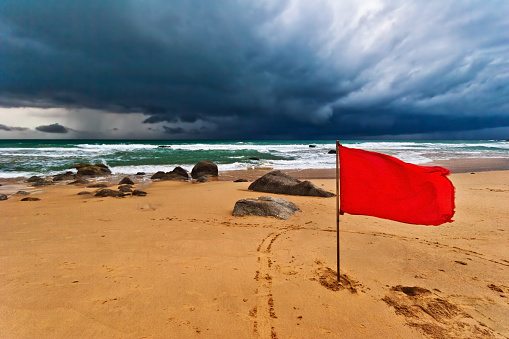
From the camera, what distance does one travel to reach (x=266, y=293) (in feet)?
11.8

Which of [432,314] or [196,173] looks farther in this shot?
[196,173]

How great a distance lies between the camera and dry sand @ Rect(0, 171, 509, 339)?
117 inches

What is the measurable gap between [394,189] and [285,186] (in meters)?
7.29

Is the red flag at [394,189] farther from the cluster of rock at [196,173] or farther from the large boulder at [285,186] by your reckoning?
the cluster of rock at [196,173]

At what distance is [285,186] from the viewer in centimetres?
1092

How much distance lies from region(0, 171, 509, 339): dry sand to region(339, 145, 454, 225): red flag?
116cm

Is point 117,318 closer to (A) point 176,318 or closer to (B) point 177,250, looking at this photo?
(A) point 176,318

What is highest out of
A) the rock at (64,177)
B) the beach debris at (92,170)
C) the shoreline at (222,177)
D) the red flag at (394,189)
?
the red flag at (394,189)

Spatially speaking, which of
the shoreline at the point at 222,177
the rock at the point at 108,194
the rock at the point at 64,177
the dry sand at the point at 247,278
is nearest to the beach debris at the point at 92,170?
the rock at the point at 64,177

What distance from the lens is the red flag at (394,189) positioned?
3.58 metres

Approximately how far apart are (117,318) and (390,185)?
4.00 m

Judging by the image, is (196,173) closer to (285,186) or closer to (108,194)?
(108,194)

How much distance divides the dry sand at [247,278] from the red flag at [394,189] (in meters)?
1.16

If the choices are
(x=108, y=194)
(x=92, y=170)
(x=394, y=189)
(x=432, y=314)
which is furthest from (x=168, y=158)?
(x=432, y=314)
